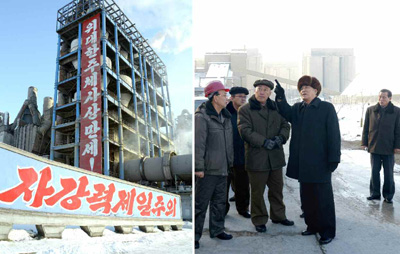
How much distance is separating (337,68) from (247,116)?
3062 mm

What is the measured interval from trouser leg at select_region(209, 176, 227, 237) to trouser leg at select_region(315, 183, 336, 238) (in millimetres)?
538

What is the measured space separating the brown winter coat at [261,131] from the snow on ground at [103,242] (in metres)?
0.74

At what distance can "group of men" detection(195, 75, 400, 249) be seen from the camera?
1728 millimetres

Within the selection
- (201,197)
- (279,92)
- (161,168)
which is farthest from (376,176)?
(161,168)

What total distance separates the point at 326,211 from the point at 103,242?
121 centimetres

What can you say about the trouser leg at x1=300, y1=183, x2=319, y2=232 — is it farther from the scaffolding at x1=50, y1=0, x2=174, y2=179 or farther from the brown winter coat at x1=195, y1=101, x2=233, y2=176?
the scaffolding at x1=50, y1=0, x2=174, y2=179

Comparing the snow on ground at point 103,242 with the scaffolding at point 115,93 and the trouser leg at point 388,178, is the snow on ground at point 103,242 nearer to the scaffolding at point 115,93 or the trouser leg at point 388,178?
the scaffolding at point 115,93

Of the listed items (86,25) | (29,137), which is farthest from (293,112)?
(29,137)

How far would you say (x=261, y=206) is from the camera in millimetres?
1919

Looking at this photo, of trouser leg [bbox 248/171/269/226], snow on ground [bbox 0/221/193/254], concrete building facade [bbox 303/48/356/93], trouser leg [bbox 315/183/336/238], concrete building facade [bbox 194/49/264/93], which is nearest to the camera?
snow on ground [bbox 0/221/193/254]

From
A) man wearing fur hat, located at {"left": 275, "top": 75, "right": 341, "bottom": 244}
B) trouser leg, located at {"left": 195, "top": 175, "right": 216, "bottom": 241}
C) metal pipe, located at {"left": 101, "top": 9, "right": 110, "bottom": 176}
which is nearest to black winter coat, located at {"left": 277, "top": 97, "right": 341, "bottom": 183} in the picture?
man wearing fur hat, located at {"left": 275, "top": 75, "right": 341, "bottom": 244}

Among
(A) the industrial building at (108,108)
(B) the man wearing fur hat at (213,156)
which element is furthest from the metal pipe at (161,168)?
(B) the man wearing fur hat at (213,156)

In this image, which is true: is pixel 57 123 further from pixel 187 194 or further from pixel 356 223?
pixel 356 223

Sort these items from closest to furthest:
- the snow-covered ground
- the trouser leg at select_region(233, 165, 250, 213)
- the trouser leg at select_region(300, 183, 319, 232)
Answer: the snow-covered ground → the trouser leg at select_region(300, 183, 319, 232) → the trouser leg at select_region(233, 165, 250, 213)
